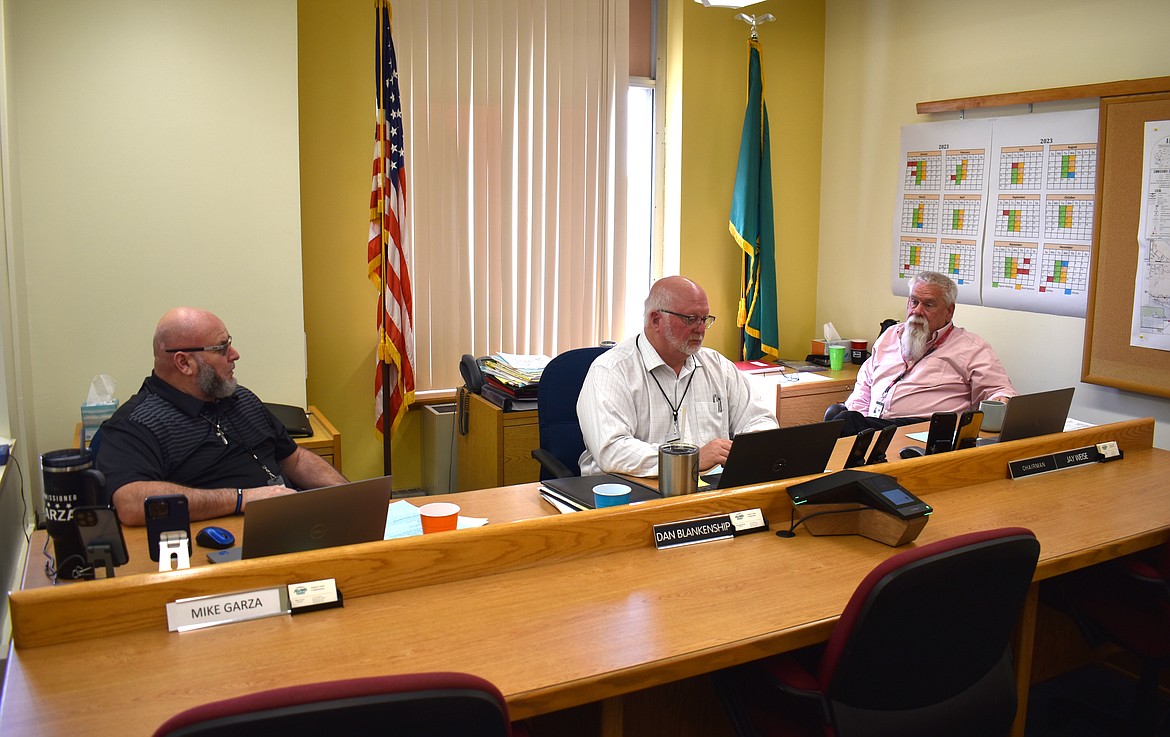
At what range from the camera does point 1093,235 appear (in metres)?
4.22

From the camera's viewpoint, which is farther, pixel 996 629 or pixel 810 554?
pixel 810 554

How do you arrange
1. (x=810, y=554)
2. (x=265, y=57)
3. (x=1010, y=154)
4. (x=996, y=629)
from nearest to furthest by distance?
(x=996, y=629) → (x=810, y=554) → (x=265, y=57) → (x=1010, y=154)

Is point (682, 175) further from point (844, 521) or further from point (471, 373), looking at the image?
point (844, 521)

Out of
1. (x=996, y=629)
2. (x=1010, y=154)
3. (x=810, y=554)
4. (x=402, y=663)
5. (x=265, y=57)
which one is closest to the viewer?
(x=402, y=663)

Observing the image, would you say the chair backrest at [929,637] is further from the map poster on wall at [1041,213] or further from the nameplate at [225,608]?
the map poster on wall at [1041,213]

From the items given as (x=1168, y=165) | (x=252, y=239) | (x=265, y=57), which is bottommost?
(x=252, y=239)

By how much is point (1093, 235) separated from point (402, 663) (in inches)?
150

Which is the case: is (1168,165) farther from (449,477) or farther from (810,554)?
(449,477)

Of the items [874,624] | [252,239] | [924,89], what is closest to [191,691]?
[874,624]

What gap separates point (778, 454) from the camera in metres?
2.53

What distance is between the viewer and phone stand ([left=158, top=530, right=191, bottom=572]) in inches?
74.2

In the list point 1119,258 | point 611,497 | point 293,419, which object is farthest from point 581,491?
point 1119,258

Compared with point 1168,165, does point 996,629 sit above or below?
below

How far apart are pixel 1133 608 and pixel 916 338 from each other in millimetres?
1886
